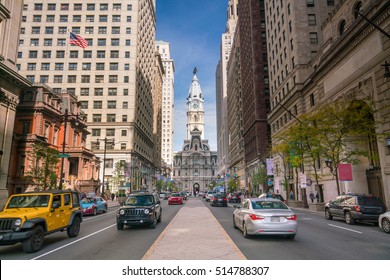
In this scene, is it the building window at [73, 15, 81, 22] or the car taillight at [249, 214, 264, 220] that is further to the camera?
the building window at [73, 15, 81, 22]

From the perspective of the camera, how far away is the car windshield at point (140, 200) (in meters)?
15.1

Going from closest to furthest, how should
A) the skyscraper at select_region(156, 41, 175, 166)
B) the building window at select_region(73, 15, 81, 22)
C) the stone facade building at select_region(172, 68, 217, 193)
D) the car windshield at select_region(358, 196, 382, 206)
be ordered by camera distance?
1. the car windshield at select_region(358, 196, 382, 206)
2. the building window at select_region(73, 15, 81, 22)
3. the stone facade building at select_region(172, 68, 217, 193)
4. the skyscraper at select_region(156, 41, 175, 166)

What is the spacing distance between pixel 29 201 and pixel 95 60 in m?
65.5

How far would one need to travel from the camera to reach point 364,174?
1123 inches

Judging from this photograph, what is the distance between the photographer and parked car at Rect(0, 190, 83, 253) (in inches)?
355

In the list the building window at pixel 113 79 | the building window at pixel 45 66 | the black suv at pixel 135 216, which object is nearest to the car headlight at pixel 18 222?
the black suv at pixel 135 216

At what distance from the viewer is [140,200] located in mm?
15547

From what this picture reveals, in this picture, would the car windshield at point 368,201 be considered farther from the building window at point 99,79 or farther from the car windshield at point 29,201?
the building window at point 99,79

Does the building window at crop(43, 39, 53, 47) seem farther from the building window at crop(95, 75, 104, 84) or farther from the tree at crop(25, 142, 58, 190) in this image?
the tree at crop(25, 142, 58, 190)

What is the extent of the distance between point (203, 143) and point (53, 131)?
150 metres

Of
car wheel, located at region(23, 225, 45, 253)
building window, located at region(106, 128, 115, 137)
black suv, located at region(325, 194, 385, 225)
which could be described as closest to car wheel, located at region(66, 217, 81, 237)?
car wheel, located at region(23, 225, 45, 253)

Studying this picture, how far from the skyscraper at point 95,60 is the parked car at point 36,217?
53491mm
